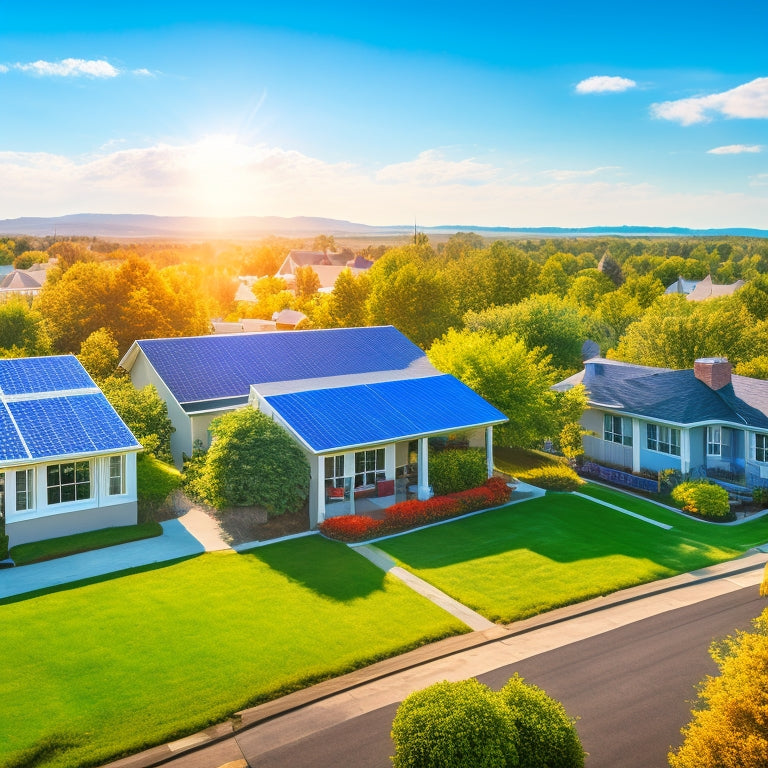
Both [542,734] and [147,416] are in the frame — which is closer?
[542,734]

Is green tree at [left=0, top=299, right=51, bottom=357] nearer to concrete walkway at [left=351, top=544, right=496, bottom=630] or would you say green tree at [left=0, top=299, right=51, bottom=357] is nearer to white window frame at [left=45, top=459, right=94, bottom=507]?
white window frame at [left=45, top=459, right=94, bottom=507]

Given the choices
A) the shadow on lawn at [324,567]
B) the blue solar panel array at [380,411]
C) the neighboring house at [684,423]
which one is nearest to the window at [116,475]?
the shadow on lawn at [324,567]

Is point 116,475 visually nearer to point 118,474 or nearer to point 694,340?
point 118,474

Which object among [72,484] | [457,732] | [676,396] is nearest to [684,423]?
[676,396]

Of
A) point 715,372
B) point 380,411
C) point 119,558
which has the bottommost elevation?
point 119,558

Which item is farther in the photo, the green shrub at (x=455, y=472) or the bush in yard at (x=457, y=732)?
the green shrub at (x=455, y=472)

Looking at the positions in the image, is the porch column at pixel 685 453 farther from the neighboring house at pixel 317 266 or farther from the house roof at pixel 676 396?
the neighboring house at pixel 317 266
